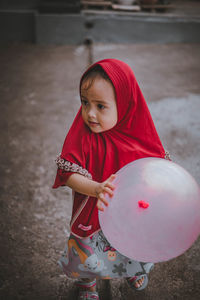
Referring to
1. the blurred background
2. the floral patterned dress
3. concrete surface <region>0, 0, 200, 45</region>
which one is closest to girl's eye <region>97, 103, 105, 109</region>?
the floral patterned dress

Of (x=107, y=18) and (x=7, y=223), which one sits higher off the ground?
(x=107, y=18)

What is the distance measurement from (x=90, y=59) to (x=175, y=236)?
425 centimetres

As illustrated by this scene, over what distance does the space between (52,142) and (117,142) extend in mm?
1792

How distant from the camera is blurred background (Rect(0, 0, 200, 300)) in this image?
6.01ft

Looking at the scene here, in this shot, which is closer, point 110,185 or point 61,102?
point 110,185

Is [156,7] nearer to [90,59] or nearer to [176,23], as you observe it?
[176,23]

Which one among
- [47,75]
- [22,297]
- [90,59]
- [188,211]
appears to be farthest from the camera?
[90,59]

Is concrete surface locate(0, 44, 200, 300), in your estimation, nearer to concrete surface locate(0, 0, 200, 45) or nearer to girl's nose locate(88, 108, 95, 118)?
concrete surface locate(0, 0, 200, 45)

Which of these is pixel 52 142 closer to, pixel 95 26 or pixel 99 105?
pixel 99 105

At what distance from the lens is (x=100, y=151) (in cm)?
132

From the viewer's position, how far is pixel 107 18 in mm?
5336

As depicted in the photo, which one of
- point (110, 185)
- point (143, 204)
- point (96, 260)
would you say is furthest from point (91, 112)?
point (96, 260)

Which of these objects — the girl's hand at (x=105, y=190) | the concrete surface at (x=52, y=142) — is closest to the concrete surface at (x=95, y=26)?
the concrete surface at (x=52, y=142)

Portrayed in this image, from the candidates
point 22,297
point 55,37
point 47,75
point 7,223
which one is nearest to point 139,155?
point 22,297
